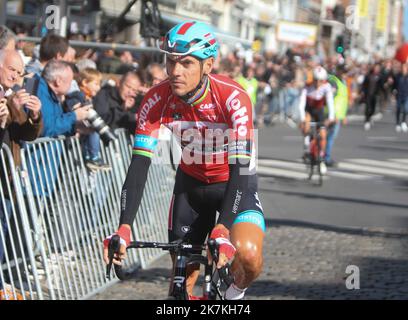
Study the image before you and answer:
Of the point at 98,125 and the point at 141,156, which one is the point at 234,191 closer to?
the point at 141,156

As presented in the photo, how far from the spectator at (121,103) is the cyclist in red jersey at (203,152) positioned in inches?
147

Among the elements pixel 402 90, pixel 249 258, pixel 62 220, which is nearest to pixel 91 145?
pixel 62 220

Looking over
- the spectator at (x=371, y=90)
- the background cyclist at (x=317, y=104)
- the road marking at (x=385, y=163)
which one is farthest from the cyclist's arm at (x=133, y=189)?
the spectator at (x=371, y=90)

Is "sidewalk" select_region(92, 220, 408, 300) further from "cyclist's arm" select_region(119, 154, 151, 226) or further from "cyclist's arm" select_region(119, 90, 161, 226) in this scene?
"cyclist's arm" select_region(119, 154, 151, 226)

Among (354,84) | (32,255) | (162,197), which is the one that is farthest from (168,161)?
(354,84)

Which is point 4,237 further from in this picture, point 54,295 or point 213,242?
point 213,242

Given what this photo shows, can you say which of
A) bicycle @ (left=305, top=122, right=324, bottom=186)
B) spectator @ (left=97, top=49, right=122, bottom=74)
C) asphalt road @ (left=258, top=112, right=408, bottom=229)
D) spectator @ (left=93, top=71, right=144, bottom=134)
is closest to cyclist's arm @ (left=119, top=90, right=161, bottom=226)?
spectator @ (left=93, top=71, right=144, bottom=134)

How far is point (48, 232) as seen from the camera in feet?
24.0

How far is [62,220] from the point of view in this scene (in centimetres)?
754

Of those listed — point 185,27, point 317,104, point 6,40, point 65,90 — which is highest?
point 185,27

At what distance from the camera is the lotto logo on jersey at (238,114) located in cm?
515

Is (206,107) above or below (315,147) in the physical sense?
above

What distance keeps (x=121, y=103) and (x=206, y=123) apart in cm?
436

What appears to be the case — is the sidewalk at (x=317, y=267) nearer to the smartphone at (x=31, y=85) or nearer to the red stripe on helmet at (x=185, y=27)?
the smartphone at (x=31, y=85)
